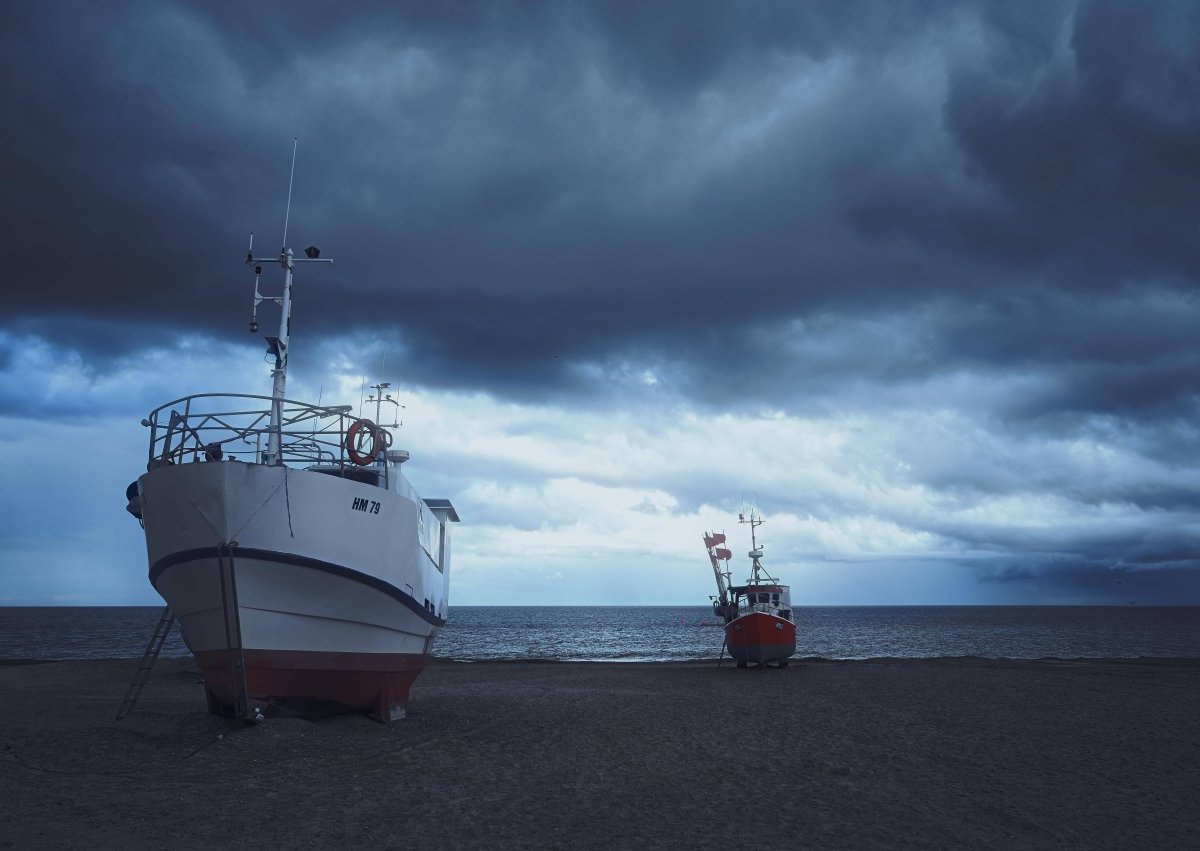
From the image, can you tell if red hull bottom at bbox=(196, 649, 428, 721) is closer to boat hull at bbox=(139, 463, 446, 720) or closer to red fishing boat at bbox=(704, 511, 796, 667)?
boat hull at bbox=(139, 463, 446, 720)

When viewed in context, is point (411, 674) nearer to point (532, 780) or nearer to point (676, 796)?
point (532, 780)

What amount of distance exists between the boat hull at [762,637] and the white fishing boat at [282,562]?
71.9 ft

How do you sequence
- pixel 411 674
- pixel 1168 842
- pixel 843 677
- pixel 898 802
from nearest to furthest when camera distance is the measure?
pixel 1168 842 → pixel 898 802 → pixel 411 674 → pixel 843 677

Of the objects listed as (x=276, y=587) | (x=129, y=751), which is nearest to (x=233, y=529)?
(x=276, y=587)

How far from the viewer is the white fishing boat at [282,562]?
1172 cm

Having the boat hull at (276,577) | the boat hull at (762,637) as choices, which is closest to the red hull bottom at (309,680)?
the boat hull at (276,577)

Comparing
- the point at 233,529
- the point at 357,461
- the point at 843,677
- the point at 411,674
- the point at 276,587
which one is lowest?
the point at 843,677

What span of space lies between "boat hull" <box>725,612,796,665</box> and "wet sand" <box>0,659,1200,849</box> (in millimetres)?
12580

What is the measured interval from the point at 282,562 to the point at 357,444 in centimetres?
253

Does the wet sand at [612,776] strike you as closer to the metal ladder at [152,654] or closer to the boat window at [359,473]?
the metal ladder at [152,654]

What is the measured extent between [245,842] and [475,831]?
2327 mm

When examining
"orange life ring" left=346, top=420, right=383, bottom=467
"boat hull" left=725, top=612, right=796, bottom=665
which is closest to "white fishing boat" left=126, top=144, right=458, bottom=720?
"orange life ring" left=346, top=420, right=383, bottom=467

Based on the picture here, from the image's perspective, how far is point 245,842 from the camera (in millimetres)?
7664

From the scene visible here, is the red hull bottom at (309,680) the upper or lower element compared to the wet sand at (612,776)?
upper
